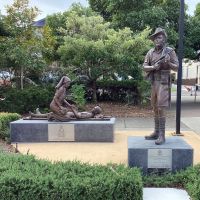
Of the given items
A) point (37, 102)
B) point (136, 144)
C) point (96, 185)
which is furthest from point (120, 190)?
point (37, 102)

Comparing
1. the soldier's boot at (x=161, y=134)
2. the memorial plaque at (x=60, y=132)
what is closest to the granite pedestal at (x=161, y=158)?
the soldier's boot at (x=161, y=134)

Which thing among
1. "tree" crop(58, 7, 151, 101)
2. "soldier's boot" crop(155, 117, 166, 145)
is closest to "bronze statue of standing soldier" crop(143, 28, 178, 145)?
"soldier's boot" crop(155, 117, 166, 145)

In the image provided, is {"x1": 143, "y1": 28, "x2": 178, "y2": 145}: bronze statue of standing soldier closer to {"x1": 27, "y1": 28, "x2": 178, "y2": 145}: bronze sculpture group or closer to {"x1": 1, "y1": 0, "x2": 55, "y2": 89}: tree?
{"x1": 27, "y1": 28, "x2": 178, "y2": 145}: bronze sculpture group

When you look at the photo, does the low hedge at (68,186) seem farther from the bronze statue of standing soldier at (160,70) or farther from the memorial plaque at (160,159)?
the bronze statue of standing soldier at (160,70)

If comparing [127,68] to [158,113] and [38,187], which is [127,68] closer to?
[158,113]

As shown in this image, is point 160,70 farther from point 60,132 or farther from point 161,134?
point 60,132

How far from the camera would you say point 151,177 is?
22.3 feet

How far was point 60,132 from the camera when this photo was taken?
1049 centimetres

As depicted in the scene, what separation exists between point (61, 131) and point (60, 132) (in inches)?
1.4

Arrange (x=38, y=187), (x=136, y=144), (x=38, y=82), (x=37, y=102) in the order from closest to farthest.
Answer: (x=38, y=187), (x=136, y=144), (x=37, y=102), (x=38, y=82)

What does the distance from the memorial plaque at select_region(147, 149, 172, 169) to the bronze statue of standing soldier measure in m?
0.28

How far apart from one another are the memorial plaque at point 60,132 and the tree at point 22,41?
649 cm

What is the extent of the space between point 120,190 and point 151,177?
5.91ft

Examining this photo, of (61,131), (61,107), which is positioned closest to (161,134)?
(61,131)
